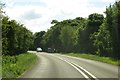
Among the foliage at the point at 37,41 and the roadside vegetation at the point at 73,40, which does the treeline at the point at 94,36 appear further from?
the foliage at the point at 37,41

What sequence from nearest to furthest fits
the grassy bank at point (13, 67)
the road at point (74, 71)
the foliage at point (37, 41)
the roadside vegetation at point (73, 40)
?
the grassy bank at point (13, 67), the road at point (74, 71), the roadside vegetation at point (73, 40), the foliage at point (37, 41)

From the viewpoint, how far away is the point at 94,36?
7500 cm

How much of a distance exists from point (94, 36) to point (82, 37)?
33.4 ft

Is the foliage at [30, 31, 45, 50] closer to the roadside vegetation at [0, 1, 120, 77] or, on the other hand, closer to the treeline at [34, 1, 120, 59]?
the roadside vegetation at [0, 1, 120, 77]

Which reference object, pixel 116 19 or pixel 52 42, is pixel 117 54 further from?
pixel 52 42

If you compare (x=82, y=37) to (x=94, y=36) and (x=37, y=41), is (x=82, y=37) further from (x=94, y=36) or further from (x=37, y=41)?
(x=37, y=41)

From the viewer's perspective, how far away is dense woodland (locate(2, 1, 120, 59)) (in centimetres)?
4238

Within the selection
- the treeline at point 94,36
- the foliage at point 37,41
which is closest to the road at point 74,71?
the treeline at point 94,36

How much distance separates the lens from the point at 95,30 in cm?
8419

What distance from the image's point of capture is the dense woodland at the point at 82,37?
4238 cm

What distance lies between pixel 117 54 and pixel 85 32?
42.8 m

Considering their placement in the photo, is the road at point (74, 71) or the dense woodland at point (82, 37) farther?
the dense woodland at point (82, 37)

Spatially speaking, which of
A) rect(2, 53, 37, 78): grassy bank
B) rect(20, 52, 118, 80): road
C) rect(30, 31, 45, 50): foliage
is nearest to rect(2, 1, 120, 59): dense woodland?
rect(2, 53, 37, 78): grassy bank

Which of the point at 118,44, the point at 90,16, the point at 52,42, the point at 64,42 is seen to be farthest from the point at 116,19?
the point at 52,42
